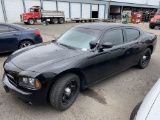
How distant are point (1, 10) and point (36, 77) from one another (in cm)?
2706

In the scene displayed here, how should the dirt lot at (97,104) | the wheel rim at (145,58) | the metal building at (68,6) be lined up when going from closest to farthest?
the dirt lot at (97,104) < the wheel rim at (145,58) < the metal building at (68,6)

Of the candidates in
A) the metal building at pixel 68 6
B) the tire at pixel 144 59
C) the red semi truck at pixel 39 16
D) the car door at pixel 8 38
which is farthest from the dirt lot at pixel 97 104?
the metal building at pixel 68 6

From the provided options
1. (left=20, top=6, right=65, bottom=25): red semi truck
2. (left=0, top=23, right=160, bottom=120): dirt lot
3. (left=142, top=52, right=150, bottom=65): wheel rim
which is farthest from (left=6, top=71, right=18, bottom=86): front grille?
(left=20, top=6, right=65, bottom=25): red semi truck

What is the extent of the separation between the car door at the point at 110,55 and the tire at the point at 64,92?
650 mm

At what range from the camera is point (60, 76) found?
273 cm

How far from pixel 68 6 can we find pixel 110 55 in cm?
3068

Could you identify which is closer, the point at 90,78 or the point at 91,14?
the point at 90,78

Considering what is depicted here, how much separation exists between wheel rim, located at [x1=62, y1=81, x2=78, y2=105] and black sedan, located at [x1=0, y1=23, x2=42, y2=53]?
4006 mm

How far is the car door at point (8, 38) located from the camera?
5770 mm

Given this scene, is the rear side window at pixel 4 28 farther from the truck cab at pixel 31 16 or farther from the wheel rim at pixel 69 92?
the truck cab at pixel 31 16

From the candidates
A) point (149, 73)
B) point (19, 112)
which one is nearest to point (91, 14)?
point (149, 73)

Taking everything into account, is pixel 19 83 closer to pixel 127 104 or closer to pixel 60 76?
pixel 60 76

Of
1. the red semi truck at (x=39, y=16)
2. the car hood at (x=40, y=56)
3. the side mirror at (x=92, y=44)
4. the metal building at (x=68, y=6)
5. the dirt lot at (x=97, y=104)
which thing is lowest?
the dirt lot at (x=97, y=104)

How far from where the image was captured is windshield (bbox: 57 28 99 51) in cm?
347
